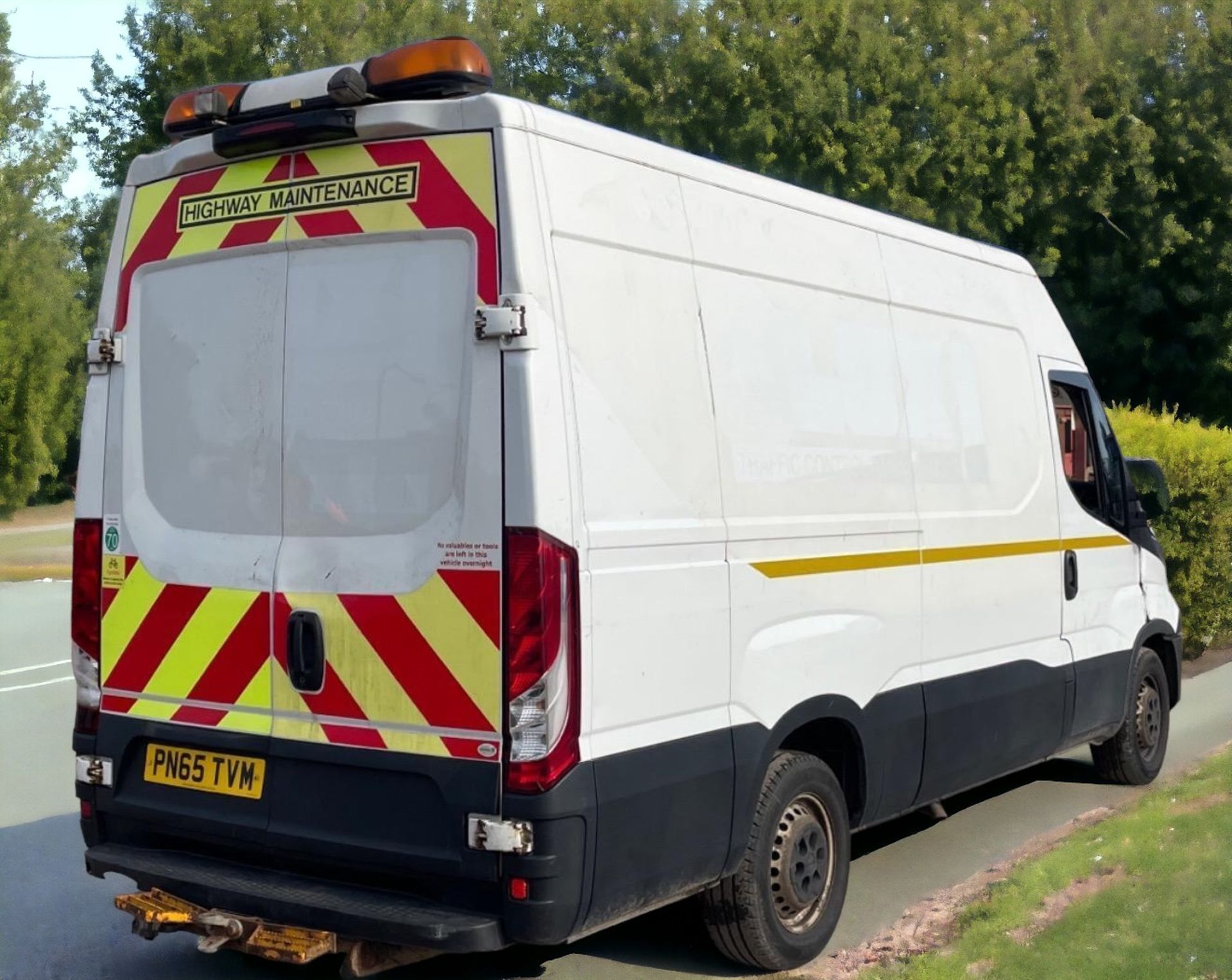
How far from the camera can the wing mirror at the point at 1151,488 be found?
8.23 m

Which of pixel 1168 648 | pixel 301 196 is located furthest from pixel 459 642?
pixel 1168 648

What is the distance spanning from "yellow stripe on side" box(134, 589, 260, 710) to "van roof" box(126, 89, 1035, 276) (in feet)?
4.73

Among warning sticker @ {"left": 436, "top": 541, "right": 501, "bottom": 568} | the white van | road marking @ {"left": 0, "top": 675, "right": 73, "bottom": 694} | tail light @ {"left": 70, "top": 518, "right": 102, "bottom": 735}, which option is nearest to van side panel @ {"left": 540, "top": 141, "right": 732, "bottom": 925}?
the white van

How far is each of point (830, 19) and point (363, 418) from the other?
2091cm

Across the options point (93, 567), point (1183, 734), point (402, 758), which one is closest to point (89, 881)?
point (93, 567)

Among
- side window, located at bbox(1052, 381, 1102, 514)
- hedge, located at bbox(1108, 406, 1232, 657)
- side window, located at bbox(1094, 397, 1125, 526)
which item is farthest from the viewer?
hedge, located at bbox(1108, 406, 1232, 657)

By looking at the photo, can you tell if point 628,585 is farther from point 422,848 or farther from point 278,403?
point 278,403

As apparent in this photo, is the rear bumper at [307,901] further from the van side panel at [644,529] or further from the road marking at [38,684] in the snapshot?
the road marking at [38,684]

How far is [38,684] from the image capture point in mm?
12891

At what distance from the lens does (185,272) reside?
5.04 meters

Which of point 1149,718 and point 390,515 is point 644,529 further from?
point 1149,718

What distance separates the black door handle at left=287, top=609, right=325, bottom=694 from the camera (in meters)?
4.59

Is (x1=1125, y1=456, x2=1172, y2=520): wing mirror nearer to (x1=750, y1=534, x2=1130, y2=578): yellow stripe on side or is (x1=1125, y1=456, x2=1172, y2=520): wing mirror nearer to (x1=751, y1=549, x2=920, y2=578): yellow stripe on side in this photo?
(x1=750, y1=534, x2=1130, y2=578): yellow stripe on side

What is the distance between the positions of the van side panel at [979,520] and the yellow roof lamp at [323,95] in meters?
2.29
